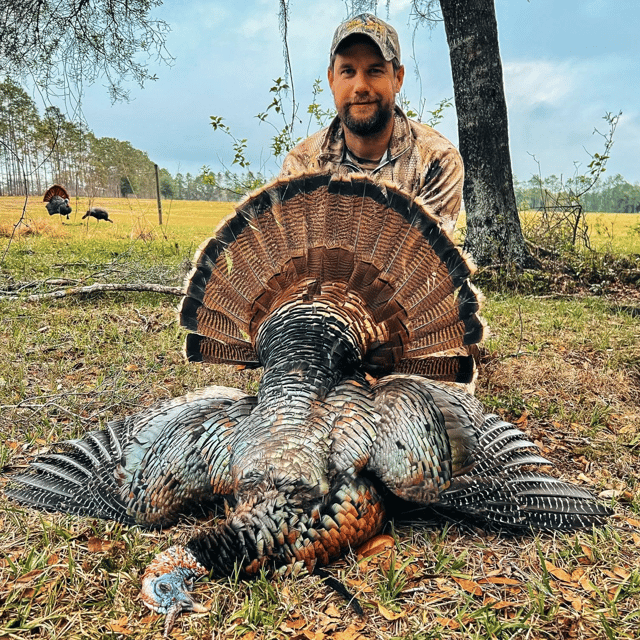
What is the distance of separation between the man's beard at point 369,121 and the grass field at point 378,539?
2326 millimetres

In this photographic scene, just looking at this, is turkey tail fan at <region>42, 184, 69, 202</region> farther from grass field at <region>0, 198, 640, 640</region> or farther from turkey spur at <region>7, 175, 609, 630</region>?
turkey spur at <region>7, 175, 609, 630</region>

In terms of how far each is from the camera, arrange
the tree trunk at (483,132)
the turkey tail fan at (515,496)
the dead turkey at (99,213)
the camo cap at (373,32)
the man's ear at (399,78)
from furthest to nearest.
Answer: the dead turkey at (99,213) → the tree trunk at (483,132) → the man's ear at (399,78) → the camo cap at (373,32) → the turkey tail fan at (515,496)

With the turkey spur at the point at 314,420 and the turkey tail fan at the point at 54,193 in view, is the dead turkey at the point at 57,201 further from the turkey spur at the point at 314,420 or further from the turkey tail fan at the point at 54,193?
the turkey spur at the point at 314,420

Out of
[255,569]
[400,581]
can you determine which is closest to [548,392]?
[400,581]

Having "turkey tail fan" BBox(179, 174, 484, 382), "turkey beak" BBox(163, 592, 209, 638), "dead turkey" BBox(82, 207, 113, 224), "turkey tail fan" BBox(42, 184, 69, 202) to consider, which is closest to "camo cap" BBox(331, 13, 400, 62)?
"turkey tail fan" BBox(179, 174, 484, 382)

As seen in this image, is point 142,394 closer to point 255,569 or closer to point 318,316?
point 318,316

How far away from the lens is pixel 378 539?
7.94ft

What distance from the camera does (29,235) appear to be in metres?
13.6

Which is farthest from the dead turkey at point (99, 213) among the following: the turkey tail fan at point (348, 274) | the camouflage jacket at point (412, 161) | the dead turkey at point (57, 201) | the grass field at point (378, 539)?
the turkey tail fan at point (348, 274)

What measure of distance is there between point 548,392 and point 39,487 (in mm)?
3859

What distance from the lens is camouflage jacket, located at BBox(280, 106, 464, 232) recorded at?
Result: 3.81 meters

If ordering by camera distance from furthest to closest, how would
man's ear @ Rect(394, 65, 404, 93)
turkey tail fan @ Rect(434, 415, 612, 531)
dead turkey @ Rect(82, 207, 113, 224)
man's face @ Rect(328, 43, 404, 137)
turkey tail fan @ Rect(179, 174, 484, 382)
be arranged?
dead turkey @ Rect(82, 207, 113, 224) → man's ear @ Rect(394, 65, 404, 93) → man's face @ Rect(328, 43, 404, 137) → turkey tail fan @ Rect(179, 174, 484, 382) → turkey tail fan @ Rect(434, 415, 612, 531)

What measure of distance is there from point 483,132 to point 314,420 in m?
7.16

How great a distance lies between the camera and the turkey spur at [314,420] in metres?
2.10
